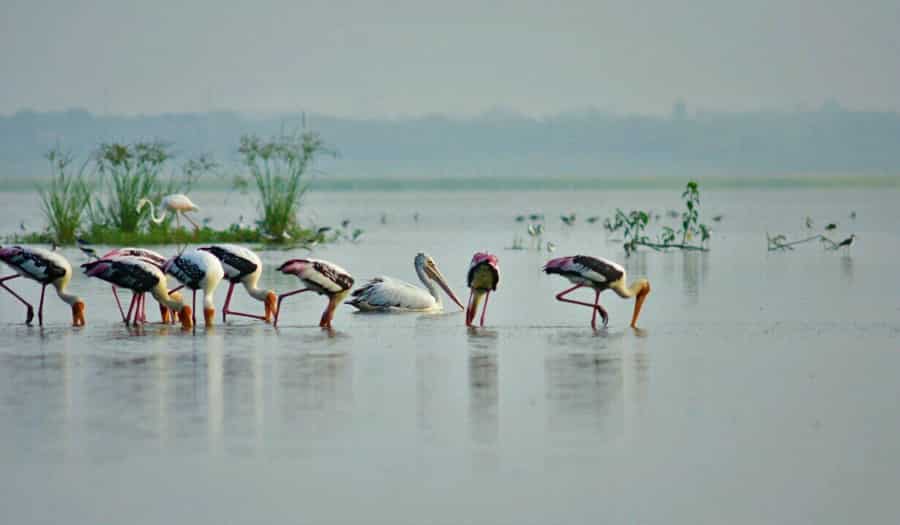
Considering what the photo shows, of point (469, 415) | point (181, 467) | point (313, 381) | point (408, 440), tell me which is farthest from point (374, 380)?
point (181, 467)

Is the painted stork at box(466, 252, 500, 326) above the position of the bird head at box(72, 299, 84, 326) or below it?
above

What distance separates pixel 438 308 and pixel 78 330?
12.0ft

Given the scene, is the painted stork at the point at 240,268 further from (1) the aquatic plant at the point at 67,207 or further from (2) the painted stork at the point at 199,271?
(1) the aquatic plant at the point at 67,207

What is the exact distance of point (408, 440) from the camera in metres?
8.76

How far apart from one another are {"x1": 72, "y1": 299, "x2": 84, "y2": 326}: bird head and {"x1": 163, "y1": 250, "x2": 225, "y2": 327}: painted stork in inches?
31.0

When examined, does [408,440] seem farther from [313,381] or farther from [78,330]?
[78,330]

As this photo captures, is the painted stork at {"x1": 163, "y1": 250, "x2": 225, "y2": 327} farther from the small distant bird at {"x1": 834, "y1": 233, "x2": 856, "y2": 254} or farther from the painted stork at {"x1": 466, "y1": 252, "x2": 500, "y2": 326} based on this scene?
the small distant bird at {"x1": 834, "y1": 233, "x2": 856, "y2": 254}

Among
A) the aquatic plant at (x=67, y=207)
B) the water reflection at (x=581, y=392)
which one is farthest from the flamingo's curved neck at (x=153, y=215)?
the water reflection at (x=581, y=392)

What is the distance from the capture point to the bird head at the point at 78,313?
14.0 m

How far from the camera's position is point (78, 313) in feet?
46.1

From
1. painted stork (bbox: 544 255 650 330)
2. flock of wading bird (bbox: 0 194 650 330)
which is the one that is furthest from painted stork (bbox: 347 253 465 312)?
painted stork (bbox: 544 255 650 330)

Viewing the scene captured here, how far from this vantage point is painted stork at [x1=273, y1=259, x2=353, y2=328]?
14.1 m

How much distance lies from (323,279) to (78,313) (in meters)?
2.09

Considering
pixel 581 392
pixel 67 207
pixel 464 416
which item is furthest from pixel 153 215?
pixel 464 416
